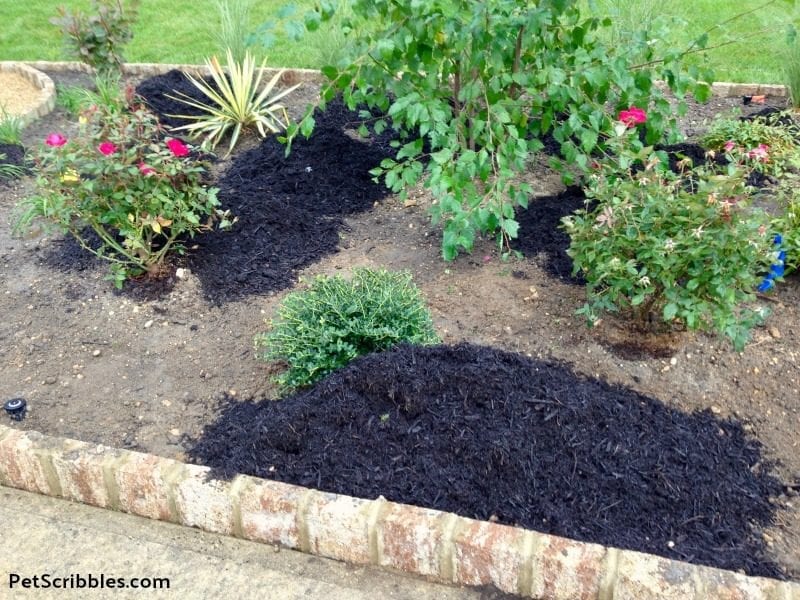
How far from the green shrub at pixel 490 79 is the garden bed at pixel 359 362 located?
19.9 inches

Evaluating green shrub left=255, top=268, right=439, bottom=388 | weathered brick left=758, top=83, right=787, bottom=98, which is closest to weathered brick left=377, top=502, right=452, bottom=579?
green shrub left=255, top=268, right=439, bottom=388

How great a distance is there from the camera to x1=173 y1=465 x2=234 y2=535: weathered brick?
2.48 metres

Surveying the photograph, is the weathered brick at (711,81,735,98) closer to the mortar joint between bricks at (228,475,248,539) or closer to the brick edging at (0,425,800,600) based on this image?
the brick edging at (0,425,800,600)

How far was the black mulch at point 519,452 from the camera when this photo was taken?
248cm

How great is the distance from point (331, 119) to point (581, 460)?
12.3ft

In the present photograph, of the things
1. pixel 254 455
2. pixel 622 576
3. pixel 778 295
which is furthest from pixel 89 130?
pixel 778 295

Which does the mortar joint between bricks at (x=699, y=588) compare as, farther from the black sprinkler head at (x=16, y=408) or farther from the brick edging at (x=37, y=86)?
the brick edging at (x=37, y=86)

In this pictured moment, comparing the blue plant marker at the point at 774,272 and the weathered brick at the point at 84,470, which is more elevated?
the blue plant marker at the point at 774,272

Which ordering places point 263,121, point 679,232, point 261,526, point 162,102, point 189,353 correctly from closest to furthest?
1. point 261,526
2. point 679,232
3. point 189,353
4. point 263,121
5. point 162,102

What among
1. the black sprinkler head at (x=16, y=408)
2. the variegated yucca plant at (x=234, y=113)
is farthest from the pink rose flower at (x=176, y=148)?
the variegated yucca plant at (x=234, y=113)

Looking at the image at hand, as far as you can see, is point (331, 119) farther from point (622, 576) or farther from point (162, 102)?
point (622, 576)

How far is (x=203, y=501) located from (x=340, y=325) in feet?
3.28

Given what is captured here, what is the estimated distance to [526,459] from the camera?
262cm

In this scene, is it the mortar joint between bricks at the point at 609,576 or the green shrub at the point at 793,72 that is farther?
the green shrub at the point at 793,72
